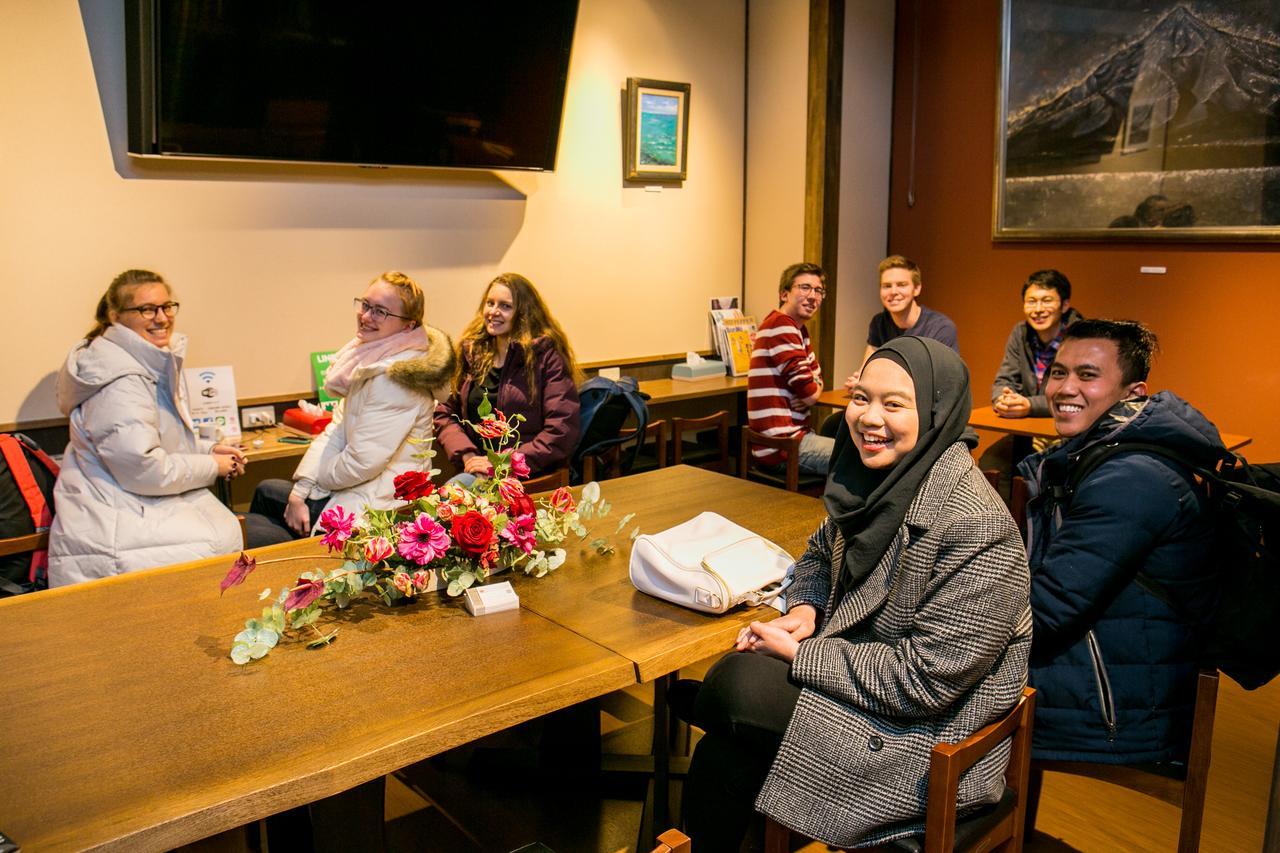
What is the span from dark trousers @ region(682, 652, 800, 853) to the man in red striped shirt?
2.28 metres

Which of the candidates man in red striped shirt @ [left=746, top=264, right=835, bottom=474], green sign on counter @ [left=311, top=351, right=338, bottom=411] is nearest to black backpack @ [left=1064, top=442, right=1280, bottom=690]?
man in red striped shirt @ [left=746, top=264, right=835, bottom=474]

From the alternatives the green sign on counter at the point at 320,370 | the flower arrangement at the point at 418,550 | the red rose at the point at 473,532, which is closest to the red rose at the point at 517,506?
the flower arrangement at the point at 418,550

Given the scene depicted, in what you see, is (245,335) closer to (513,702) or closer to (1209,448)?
(513,702)

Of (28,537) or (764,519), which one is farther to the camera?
(28,537)

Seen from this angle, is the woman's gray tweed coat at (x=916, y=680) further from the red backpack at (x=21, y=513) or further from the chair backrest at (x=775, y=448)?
the red backpack at (x=21, y=513)

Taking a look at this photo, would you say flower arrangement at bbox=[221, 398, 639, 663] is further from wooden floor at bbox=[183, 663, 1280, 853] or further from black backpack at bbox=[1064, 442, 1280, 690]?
black backpack at bbox=[1064, 442, 1280, 690]

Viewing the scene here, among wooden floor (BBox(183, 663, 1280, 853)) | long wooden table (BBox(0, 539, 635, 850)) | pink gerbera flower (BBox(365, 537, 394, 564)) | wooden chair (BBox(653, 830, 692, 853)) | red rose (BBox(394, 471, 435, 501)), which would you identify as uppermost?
red rose (BBox(394, 471, 435, 501))

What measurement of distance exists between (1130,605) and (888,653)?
0.65m

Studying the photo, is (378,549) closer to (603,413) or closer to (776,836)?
(776,836)

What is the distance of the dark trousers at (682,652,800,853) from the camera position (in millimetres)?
1877

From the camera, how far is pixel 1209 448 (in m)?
2.04

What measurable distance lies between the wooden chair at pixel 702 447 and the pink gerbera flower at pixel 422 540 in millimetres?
2346

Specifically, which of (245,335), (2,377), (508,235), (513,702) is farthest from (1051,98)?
(2,377)

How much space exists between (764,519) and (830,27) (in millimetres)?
3538
